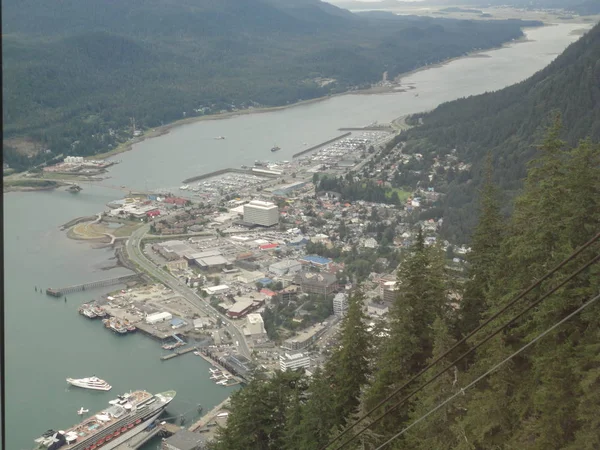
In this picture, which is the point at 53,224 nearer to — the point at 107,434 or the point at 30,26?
the point at 107,434

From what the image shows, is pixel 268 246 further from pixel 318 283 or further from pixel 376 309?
pixel 376 309

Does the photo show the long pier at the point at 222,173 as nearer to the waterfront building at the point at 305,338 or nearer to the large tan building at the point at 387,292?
the large tan building at the point at 387,292

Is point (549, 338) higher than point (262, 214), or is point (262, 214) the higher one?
point (549, 338)

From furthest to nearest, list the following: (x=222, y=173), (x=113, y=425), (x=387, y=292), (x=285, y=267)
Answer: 1. (x=222, y=173)
2. (x=285, y=267)
3. (x=387, y=292)
4. (x=113, y=425)

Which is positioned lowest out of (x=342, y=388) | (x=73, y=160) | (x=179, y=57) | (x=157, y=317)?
(x=73, y=160)

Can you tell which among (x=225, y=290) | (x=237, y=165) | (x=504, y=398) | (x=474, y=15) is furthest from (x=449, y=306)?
(x=474, y=15)

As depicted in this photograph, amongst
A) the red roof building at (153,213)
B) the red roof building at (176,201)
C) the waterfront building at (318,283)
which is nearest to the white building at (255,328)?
the waterfront building at (318,283)

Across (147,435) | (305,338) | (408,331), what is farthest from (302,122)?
(408,331)

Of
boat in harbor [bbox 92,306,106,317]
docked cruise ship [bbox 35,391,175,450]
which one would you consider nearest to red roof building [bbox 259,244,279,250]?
boat in harbor [bbox 92,306,106,317]
